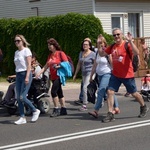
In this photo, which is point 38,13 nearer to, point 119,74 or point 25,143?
point 119,74

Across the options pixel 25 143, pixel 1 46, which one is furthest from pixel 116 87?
pixel 1 46

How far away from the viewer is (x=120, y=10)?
26141 millimetres

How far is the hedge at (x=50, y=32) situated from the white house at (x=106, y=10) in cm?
343

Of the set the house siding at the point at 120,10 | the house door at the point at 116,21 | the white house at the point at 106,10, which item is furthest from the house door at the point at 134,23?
the house door at the point at 116,21

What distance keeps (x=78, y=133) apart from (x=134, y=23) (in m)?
18.6

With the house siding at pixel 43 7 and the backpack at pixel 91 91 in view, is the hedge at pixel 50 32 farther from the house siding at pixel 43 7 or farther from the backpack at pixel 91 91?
the backpack at pixel 91 91

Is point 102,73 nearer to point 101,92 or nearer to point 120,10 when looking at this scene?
point 101,92

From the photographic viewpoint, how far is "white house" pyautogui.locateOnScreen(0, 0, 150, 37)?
83.4 ft

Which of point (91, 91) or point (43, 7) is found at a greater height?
point (43, 7)

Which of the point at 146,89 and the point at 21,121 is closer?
the point at 21,121

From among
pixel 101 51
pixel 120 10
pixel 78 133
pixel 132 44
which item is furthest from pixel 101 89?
pixel 120 10

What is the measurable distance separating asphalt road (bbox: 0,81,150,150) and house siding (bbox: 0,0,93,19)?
546 inches

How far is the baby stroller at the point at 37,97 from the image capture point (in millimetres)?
12094

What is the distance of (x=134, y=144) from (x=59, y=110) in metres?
3.78
